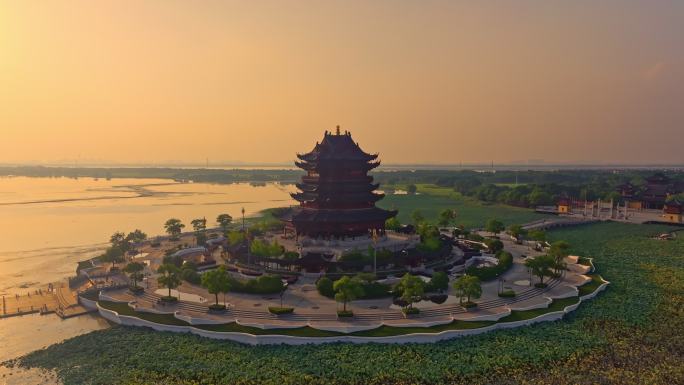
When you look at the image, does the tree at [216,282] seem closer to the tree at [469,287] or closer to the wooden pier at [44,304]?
the wooden pier at [44,304]

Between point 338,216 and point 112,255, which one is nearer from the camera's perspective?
point 112,255

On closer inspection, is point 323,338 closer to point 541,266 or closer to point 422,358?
point 422,358

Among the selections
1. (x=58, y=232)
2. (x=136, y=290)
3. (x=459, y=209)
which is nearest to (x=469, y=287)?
(x=136, y=290)

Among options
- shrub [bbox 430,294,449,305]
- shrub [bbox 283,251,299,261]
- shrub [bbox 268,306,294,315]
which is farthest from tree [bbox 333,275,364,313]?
shrub [bbox 283,251,299,261]

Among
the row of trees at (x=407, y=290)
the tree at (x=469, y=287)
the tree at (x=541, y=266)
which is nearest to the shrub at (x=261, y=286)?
the row of trees at (x=407, y=290)

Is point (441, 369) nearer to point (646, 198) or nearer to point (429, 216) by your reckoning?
point (429, 216)

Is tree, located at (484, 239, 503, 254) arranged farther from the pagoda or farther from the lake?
the lake
